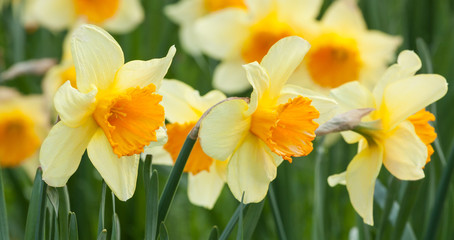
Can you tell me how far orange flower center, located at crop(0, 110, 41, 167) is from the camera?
2.03 metres

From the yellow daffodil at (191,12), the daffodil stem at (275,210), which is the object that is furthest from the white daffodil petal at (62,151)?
the yellow daffodil at (191,12)

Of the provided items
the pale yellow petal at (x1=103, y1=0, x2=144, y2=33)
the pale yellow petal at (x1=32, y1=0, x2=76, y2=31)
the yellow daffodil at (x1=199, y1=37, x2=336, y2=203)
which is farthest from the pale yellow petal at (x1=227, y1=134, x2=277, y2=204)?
the pale yellow petal at (x1=32, y1=0, x2=76, y2=31)

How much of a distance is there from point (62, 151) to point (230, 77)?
4.04ft

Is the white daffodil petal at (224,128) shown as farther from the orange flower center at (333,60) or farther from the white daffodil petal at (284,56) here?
the orange flower center at (333,60)

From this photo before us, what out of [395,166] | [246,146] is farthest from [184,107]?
[395,166]

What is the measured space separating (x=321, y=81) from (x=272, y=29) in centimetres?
22

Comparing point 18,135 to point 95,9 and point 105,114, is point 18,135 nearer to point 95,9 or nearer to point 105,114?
point 95,9

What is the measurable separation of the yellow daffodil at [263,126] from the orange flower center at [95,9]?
1.65 meters

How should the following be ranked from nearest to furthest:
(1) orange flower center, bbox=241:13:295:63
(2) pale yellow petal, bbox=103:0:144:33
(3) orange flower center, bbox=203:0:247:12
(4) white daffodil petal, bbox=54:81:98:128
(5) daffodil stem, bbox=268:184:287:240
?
(4) white daffodil petal, bbox=54:81:98:128, (5) daffodil stem, bbox=268:184:287:240, (1) orange flower center, bbox=241:13:295:63, (3) orange flower center, bbox=203:0:247:12, (2) pale yellow petal, bbox=103:0:144:33

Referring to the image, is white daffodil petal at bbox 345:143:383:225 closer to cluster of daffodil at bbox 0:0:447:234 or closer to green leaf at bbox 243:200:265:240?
cluster of daffodil at bbox 0:0:447:234

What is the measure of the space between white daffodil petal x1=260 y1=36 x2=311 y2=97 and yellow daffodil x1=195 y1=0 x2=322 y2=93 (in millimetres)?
1065

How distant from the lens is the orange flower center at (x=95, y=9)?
2451 millimetres

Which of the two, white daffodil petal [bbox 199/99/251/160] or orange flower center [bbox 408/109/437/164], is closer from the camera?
white daffodil petal [bbox 199/99/251/160]

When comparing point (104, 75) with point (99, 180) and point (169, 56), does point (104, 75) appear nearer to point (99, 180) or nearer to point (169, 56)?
point (169, 56)
